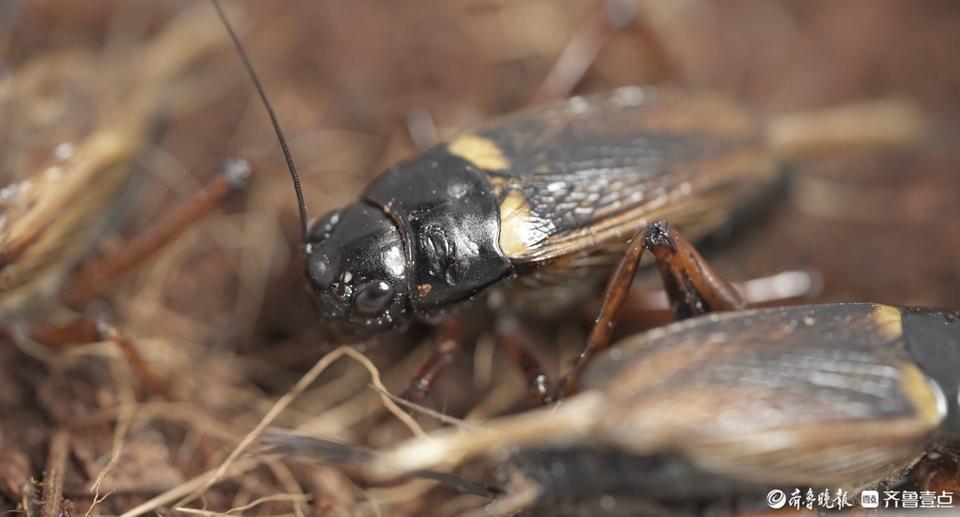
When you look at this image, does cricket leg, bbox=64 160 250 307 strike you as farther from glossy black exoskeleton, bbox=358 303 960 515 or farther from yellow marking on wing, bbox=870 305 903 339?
yellow marking on wing, bbox=870 305 903 339

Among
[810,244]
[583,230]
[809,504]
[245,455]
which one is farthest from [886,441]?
[245,455]

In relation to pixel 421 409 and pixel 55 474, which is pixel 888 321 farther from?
pixel 55 474

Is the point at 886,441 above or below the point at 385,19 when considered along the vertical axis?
below

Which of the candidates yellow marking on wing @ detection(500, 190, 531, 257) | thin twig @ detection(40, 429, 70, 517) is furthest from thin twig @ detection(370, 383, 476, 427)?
thin twig @ detection(40, 429, 70, 517)

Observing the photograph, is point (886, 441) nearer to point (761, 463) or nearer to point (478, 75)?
point (761, 463)

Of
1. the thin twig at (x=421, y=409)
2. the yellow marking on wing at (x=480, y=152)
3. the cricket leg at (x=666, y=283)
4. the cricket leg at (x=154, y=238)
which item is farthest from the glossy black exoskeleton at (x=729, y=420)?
the cricket leg at (x=154, y=238)

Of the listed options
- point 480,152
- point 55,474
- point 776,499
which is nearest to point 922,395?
point 776,499
